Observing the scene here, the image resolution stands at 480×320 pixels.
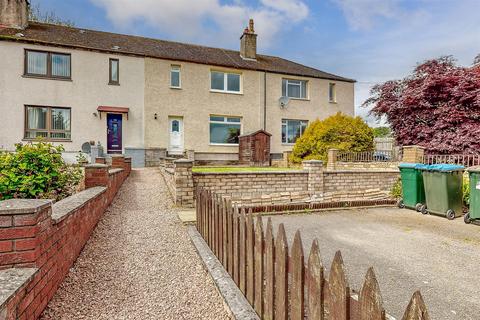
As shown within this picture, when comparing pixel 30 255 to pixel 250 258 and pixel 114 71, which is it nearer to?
pixel 250 258

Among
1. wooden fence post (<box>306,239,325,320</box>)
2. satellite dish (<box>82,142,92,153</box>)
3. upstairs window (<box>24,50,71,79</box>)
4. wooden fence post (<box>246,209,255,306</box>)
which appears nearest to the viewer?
wooden fence post (<box>306,239,325,320</box>)

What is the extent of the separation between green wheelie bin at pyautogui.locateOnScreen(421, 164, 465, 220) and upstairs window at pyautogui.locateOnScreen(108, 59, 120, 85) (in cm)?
1523

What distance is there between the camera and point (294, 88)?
20.4 meters

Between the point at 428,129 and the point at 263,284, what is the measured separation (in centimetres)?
1362

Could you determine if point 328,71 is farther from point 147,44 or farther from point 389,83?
point 147,44

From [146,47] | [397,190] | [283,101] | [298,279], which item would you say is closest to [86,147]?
[146,47]

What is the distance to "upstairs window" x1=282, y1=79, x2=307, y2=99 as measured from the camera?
20125 millimetres

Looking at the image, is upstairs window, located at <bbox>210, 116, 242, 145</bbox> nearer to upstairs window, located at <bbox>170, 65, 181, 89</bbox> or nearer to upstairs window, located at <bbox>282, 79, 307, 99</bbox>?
upstairs window, located at <bbox>170, 65, 181, 89</bbox>

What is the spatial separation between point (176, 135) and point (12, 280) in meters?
15.7

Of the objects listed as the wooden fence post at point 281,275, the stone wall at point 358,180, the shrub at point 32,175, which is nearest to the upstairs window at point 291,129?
the stone wall at point 358,180

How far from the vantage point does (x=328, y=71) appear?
2280 cm

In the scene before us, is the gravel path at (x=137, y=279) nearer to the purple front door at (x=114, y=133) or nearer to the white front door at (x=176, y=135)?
the purple front door at (x=114, y=133)

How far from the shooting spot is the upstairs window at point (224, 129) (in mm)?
18391

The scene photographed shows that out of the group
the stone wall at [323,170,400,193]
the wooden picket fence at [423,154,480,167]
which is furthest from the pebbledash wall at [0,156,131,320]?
the wooden picket fence at [423,154,480,167]
